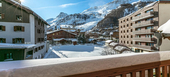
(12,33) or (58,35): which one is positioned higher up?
(58,35)

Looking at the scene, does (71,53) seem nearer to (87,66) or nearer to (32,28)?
(32,28)

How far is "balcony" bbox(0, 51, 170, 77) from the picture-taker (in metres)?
0.46

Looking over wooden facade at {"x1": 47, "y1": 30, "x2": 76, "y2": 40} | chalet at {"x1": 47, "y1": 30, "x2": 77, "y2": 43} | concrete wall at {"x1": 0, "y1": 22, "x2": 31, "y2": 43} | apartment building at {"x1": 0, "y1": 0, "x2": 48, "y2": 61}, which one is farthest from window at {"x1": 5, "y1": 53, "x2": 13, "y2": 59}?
wooden facade at {"x1": 47, "y1": 30, "x2": 76, "y2": 40}

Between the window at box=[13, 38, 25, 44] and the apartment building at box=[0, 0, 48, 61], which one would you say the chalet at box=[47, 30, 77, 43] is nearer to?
the apartment building at box=[0, 0, 48, 61]

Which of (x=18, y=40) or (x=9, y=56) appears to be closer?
(x=9, y=56)

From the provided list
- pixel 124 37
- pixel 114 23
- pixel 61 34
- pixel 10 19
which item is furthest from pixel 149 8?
pixel 114 23

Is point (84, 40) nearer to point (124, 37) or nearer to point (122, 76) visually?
point (124, 37)

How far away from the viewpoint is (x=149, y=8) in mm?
12188

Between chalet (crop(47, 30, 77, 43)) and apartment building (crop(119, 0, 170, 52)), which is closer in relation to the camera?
apartment building (crop(119, 0, 170, 52))

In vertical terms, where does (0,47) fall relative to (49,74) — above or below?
below

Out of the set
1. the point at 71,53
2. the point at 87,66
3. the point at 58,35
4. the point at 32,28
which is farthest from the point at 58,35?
the point at 87,66

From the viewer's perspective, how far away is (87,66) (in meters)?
0.58

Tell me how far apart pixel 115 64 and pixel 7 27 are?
9126mm

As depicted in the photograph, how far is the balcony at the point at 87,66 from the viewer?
1.50 feet
